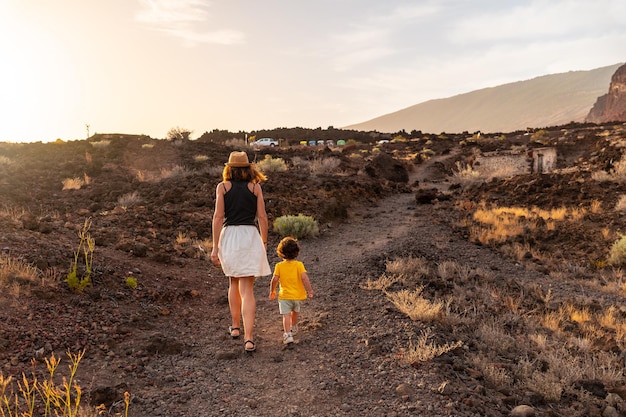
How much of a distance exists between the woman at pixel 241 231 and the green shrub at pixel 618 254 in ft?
25.9

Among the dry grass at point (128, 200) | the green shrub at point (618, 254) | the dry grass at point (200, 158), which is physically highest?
the dry grass at point (200, 158)

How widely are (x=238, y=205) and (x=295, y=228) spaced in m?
5.79

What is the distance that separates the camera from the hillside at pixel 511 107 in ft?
417

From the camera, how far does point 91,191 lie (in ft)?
40.9

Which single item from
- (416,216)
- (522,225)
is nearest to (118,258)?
(416,216)

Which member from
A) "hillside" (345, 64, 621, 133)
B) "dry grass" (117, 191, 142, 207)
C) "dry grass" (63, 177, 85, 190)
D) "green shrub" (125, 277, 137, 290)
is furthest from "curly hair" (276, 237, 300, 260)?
"hillside" (345, 64, 621, 133)

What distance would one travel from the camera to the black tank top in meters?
4.32

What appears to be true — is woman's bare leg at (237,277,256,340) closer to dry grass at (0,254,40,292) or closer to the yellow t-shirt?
the yellow t-shirt

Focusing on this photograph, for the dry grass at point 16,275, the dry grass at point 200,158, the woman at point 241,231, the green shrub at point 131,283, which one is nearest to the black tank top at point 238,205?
the woman at point 241,231

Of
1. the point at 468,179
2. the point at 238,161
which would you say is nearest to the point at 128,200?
the point at 238,161

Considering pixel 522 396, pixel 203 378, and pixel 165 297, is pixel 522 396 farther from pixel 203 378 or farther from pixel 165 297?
pixel 165 297

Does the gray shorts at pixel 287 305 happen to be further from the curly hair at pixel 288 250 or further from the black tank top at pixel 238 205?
the black tank top at pixel 238 205

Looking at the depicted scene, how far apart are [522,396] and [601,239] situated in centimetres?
788

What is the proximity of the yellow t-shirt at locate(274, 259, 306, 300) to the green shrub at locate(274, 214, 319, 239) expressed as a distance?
5298 mm
